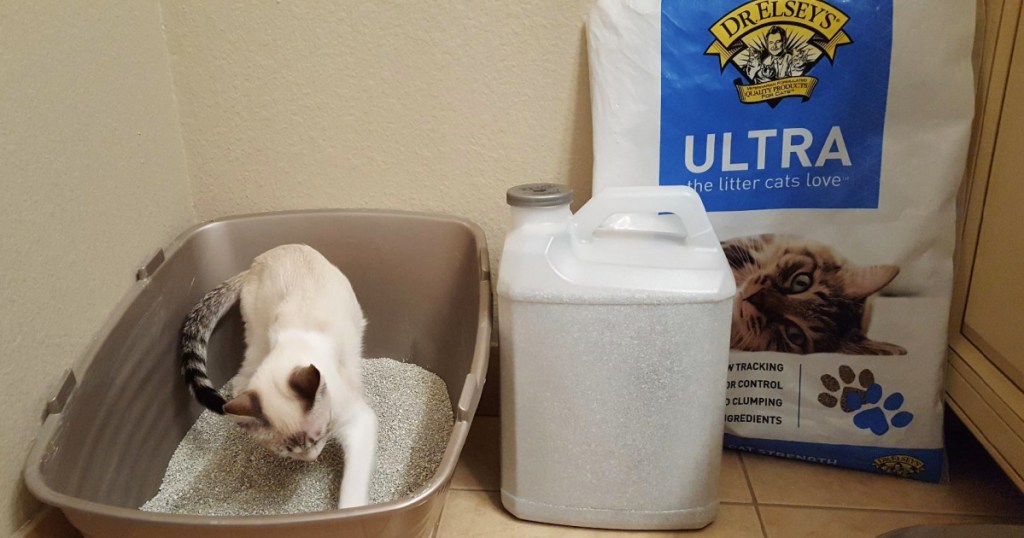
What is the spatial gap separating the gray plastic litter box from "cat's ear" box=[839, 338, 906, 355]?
0.55m

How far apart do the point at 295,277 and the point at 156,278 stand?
21 cm

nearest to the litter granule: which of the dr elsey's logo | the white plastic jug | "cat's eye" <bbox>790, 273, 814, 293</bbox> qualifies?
the white plastic jug

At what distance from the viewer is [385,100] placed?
3.58 ft

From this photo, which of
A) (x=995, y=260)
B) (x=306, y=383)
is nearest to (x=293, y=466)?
(x=306, y=383)

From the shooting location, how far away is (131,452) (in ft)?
2.97

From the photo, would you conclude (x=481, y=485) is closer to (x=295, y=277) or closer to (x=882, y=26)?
(x=295, y=277)

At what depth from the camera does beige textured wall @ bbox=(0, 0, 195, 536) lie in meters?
0.77

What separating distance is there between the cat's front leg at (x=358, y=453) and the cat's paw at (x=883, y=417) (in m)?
0.72

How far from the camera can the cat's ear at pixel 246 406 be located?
771 mm

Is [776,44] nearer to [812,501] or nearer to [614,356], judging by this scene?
[614,356]

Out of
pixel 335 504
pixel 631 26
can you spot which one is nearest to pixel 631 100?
pixel 631 26

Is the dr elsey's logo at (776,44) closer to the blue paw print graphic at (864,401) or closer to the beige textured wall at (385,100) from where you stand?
the beige textured wall at (385,100)

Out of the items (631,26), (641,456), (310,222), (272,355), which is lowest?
(641,456)

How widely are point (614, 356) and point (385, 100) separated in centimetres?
57
